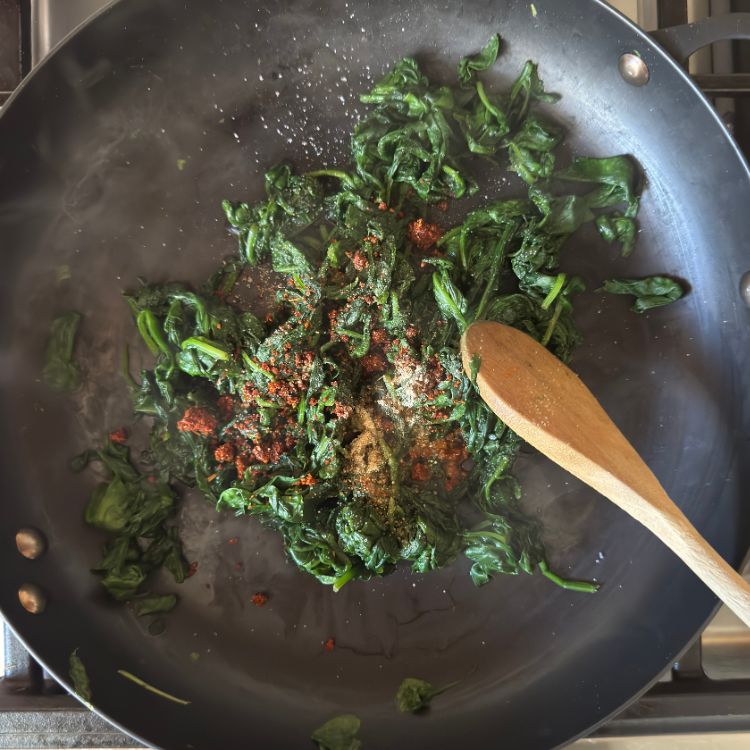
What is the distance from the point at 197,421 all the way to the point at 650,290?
1.52 m

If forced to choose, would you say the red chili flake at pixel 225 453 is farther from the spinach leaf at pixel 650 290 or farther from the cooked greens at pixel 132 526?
the spinach leaf at pixel 650 290

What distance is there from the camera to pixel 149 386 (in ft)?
6.82

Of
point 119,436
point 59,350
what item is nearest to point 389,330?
point 119,436

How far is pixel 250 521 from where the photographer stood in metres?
2.10

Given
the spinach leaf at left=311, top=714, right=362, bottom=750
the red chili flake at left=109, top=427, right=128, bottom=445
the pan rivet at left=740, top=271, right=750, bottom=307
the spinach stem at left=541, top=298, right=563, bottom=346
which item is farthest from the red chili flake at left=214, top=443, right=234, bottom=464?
the pan rivet at left=740, top=271, right=750, bottom=307

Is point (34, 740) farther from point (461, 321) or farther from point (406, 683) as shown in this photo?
point (461, 321)

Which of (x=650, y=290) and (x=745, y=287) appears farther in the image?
(x=650, y=290)

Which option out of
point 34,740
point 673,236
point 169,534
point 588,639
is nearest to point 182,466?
point 169,534

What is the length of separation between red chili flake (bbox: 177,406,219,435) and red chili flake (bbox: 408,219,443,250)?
89 centimetres

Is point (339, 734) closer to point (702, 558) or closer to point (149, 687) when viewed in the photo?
point (149, 687)

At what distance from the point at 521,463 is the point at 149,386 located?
4.18ft

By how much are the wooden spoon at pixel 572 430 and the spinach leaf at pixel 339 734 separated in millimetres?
1132

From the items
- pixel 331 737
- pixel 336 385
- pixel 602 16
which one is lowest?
pixel 331 737

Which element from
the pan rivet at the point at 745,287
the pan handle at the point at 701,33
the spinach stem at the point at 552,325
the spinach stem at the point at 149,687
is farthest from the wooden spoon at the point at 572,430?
the spinach stem at the point at 149,687
